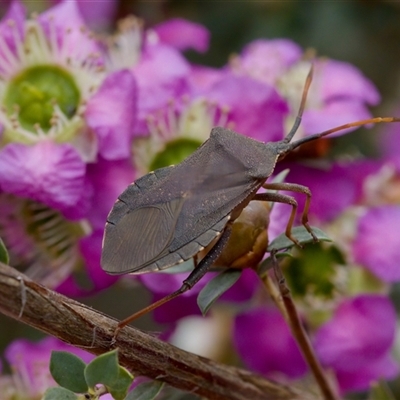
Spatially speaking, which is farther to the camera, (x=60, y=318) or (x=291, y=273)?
(x=291, y=273)

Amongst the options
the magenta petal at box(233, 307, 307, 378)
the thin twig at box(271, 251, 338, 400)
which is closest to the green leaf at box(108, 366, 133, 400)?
the thin twig at box(271, 251, 338, 400)

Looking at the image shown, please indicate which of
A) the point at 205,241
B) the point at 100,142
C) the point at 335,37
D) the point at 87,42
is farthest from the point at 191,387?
the point at 335,37

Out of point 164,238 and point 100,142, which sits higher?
Answer: point 100,142

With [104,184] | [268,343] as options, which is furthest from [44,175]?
[268,343]

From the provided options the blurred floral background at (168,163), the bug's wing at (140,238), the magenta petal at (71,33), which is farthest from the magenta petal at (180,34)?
the bug's wing at (140,238)

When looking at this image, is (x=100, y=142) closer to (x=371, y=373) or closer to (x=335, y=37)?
(x=371, y=373)

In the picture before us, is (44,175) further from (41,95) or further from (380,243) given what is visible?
(380,243)
